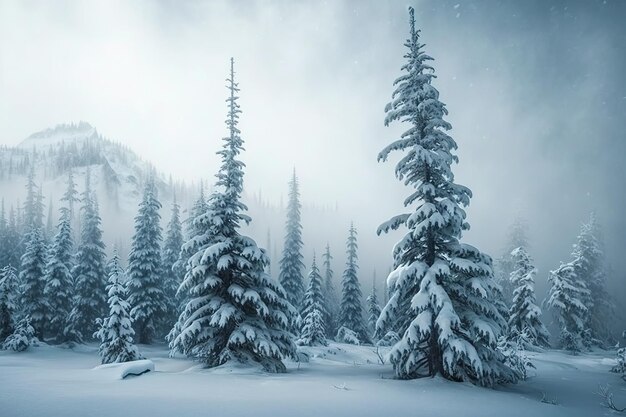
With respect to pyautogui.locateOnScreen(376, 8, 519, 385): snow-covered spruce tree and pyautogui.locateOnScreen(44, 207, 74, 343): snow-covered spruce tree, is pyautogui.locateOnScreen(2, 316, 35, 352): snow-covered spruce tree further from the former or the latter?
pyautogui.locateOnScreen(376, 8, 519, 385): snow-covered spruce tree

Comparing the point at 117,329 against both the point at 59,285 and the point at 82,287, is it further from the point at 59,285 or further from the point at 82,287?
the point at 82,287

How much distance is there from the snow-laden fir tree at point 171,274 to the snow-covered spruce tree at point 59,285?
8951 millimetres

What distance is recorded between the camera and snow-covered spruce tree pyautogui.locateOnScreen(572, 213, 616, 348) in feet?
132

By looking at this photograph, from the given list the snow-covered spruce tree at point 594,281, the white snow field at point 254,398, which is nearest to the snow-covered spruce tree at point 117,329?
the white snow field at point 254,398

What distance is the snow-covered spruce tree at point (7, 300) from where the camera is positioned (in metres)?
29.7

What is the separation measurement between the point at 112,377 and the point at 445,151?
13.0m

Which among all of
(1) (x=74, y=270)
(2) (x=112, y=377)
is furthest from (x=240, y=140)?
(1) (x=74, y=270)

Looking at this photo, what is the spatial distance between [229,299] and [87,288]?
29.1 meters

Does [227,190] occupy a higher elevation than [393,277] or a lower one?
higher

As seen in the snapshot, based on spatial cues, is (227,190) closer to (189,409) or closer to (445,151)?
(445,151)

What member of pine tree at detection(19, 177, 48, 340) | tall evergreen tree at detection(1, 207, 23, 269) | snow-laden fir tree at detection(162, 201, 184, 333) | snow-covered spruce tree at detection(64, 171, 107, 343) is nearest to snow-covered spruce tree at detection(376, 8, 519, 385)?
snow-laden fir tree at detection(162, 201, 184, 333)

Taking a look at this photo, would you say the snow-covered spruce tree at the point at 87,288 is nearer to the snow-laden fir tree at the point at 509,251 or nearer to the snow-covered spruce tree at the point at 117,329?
the snow-covered spruce tree at the point at 117,329

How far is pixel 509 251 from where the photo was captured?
48.4 metres

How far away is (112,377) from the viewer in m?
10.1
